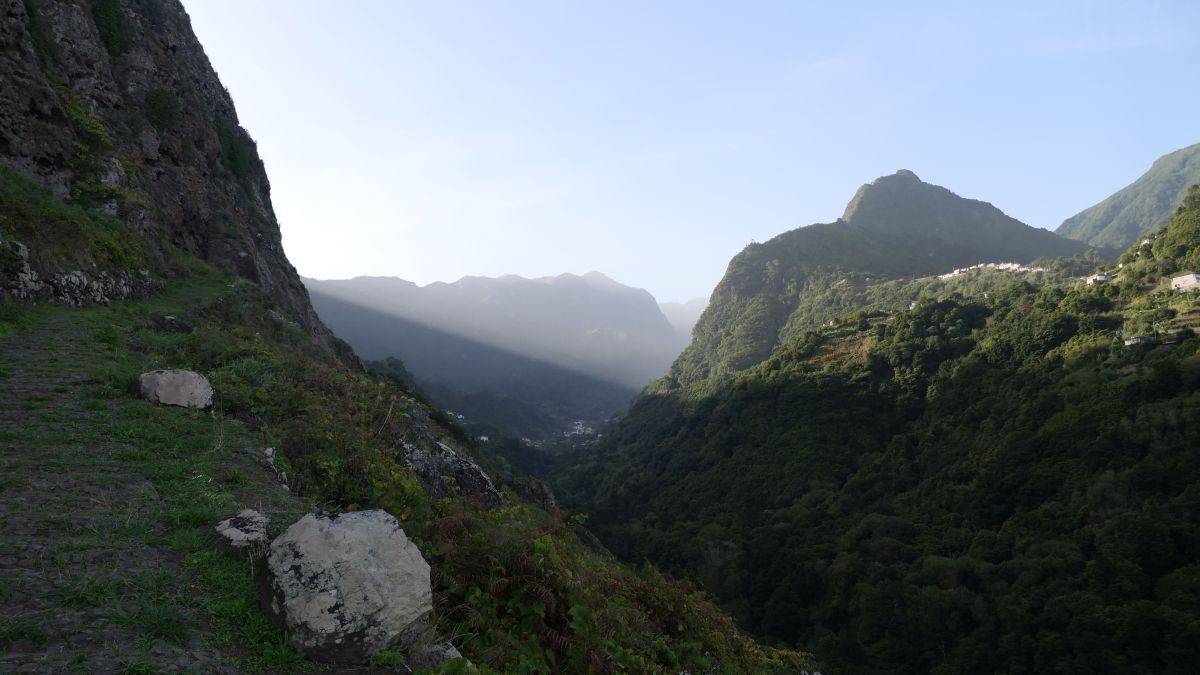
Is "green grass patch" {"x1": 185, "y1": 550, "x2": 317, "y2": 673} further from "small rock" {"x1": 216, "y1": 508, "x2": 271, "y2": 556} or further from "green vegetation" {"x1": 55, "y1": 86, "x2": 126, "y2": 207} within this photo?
"green vegetation" {"x1": 55, "y1": 86, "x2": 126, "y2": 207}

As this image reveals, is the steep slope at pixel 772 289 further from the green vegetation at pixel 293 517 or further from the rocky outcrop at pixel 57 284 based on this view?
the green vegetation at pixel 293 517

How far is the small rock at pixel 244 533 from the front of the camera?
4430 millimetres

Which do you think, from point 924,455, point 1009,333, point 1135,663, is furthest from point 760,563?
point 1009,333

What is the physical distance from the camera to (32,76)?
1908 cm

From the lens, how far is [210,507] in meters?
5.05

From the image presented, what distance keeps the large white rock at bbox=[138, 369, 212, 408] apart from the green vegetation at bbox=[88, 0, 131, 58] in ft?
98.5

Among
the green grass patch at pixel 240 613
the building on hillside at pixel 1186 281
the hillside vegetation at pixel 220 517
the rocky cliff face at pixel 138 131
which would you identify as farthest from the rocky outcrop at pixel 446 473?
the building on hillside at pixel 1186 281

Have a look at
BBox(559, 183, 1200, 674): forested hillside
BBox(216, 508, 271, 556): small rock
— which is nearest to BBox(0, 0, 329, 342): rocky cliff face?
BBox(216, 508, 271, 556): small rock

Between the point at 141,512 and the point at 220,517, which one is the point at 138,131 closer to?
the point at 141,512

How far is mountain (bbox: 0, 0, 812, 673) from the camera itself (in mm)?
3689

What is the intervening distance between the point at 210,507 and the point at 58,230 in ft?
45.9

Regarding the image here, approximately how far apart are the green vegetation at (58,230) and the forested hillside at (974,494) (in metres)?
18.1

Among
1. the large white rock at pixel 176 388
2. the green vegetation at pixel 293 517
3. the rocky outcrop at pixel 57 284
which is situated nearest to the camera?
the green vegetation at pixel 293 517

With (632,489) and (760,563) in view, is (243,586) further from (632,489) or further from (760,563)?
(632,489)
